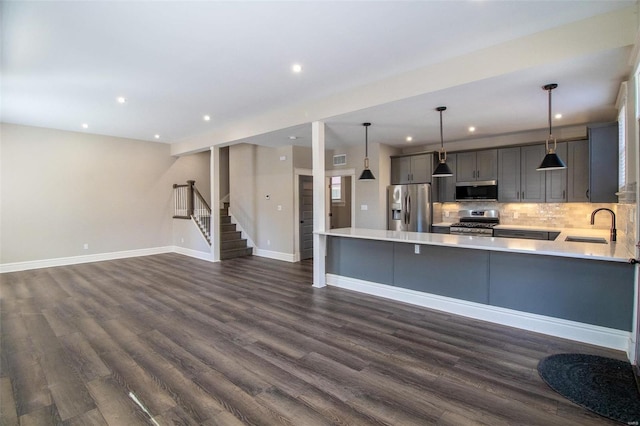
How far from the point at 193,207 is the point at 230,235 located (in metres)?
1.20

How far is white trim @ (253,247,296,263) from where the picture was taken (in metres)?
7.37

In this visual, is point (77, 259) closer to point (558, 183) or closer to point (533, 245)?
point (533, 245)

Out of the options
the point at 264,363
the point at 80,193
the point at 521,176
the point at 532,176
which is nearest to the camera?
the point at 264,363

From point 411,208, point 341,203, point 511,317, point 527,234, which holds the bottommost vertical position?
point 511,317

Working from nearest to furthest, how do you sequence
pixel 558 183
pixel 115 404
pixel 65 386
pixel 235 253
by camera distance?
pixel 115 404 → pixel 65 386 → pixel 558 183 → pixel 235 253

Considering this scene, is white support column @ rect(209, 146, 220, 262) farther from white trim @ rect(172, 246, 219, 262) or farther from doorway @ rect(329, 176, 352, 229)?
doorway @ rect(329, 176, 352, 229)

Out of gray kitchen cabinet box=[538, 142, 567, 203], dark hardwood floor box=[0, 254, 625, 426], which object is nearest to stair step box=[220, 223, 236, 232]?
dark hardwood floor box=[0, 254, 625, 426]

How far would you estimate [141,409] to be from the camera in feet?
6.98

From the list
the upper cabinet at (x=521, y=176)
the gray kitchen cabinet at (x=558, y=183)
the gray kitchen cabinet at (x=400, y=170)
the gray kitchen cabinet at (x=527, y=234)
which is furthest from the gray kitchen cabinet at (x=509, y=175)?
the gray kitchen cabinet at (x=400, y=170)

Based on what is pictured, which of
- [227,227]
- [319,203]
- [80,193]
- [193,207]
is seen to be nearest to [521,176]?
[319,203]

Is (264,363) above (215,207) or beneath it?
beneath

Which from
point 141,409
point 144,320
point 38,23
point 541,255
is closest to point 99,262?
point 144,320

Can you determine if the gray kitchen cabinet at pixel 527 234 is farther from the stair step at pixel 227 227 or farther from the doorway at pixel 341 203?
the stair step at pixel 227 227

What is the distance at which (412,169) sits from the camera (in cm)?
→ 700
